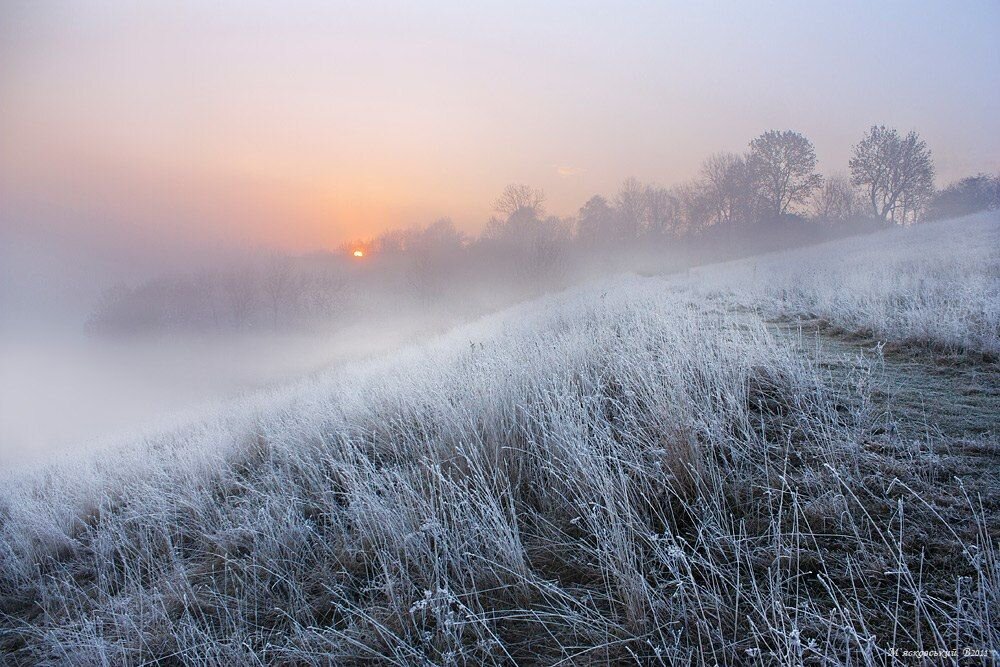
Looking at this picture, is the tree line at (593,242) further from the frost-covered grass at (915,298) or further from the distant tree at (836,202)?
the frost-covered grass at (915,298)

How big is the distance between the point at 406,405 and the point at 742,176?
4466 cm

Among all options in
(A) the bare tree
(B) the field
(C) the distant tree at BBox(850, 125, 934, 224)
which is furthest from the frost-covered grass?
(A) the bare tree

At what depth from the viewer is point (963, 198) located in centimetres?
3164

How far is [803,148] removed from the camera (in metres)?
37.2

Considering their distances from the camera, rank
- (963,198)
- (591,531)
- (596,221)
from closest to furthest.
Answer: (591,531) < (963,198) < (596,221)

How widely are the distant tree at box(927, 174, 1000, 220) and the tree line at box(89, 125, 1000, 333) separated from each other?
76mm

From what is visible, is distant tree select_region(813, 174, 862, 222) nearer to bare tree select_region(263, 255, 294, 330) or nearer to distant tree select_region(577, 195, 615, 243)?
distant tree select_region(577, 195, 615, 243)

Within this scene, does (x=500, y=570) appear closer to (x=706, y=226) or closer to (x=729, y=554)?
(x=729, y=554)

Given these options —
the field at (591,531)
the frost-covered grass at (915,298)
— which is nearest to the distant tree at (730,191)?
the frost-covered grass at (915,298)

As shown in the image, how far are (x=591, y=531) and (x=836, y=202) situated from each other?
1847 inches

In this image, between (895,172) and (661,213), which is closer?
(895,172)

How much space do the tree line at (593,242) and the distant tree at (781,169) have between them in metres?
0.09

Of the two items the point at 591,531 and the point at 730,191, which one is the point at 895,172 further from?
the point at 591,531

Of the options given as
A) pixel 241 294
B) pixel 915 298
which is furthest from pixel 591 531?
pixel 241 294
